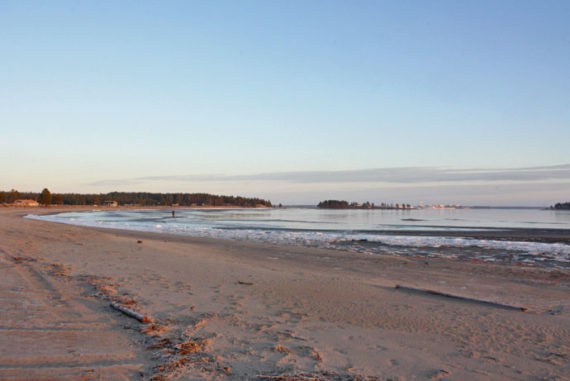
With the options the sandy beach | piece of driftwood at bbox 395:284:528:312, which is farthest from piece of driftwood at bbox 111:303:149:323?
piece of driftwood at bbox 395:284:528:312

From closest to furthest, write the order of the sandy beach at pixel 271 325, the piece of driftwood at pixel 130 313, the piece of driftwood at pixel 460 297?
the sandy beach at pixel 271 325 → the piece of driftwood at pixel 130 313 → the piece of driftwood at pixel 460 297

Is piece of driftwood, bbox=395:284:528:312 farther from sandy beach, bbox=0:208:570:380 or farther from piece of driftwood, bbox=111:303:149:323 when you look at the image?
piece of driftwood, bbox=111:303:149:323

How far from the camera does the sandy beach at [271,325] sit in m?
4.65

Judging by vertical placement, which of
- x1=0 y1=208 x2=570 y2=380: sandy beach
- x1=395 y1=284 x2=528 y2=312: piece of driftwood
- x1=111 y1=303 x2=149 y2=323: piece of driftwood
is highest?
x1=111 y1=303 x2=149 y2=323: piece of driftwood

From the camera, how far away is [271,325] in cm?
646

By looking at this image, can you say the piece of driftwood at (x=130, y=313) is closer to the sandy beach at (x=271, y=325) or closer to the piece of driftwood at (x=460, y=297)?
the sandy beach at (x=271, y=325)

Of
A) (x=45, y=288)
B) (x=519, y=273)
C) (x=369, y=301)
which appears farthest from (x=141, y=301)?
(x=519, y=273)

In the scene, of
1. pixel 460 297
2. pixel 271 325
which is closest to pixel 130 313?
pixel 271 325

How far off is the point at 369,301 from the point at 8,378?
255 inches

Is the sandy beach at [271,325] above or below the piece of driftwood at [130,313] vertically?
below

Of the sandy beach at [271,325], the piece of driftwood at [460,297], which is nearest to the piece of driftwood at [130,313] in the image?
the sandy beach at [271,325]

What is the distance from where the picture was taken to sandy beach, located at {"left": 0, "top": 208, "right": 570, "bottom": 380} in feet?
15.3

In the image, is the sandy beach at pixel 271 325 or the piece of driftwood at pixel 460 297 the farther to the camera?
the piece of driftwood at pixel 460 297

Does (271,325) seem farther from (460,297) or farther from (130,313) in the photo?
(460,297)
